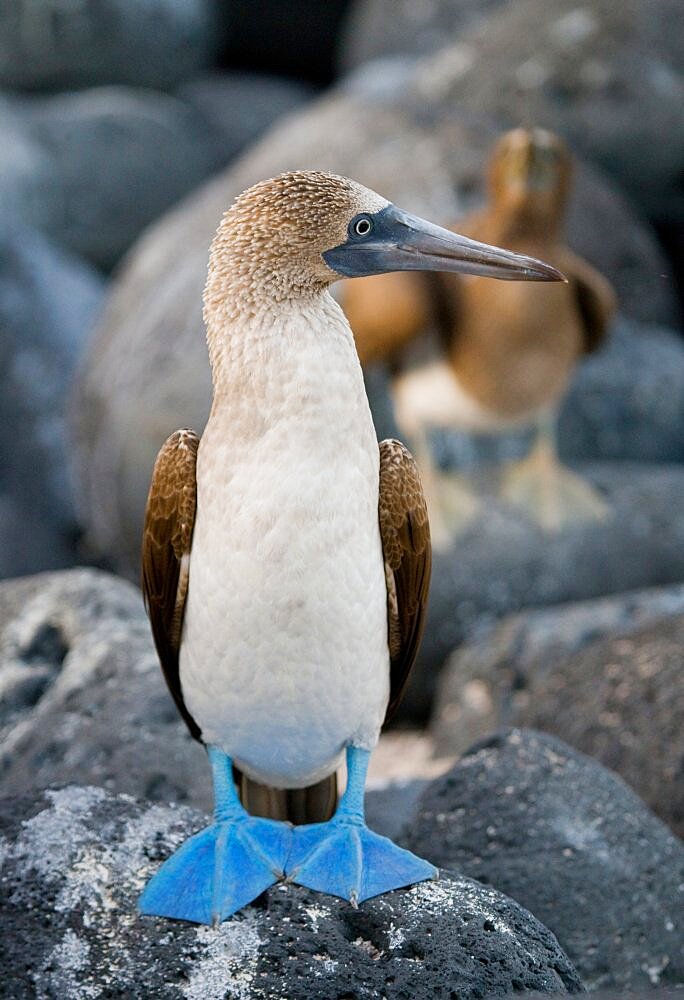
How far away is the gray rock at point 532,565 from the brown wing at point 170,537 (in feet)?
8.69

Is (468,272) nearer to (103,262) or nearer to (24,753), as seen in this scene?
(24,753)

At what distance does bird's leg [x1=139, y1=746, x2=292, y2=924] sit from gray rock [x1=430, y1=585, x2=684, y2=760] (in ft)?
4.95

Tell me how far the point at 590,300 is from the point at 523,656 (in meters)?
1.27

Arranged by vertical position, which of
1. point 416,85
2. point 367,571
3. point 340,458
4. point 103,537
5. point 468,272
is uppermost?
point 416,85

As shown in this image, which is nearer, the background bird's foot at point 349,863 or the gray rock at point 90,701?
the background bird's foot at point 349,863

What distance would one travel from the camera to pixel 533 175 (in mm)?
4391

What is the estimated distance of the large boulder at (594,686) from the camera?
3.26m

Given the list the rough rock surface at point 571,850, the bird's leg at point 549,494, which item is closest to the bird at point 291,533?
the rough rock surface at point 571,850

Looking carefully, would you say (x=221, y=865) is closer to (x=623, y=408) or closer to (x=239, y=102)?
(x=623, y=408)

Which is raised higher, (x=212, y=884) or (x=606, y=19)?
(x=606, y=19)

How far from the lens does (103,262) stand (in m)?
7.77

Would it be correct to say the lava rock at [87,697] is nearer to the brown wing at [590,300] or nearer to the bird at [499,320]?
the bird at [499,320]

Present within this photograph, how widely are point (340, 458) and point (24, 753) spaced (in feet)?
4.19

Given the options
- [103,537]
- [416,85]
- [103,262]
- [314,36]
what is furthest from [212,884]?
[314,36]
